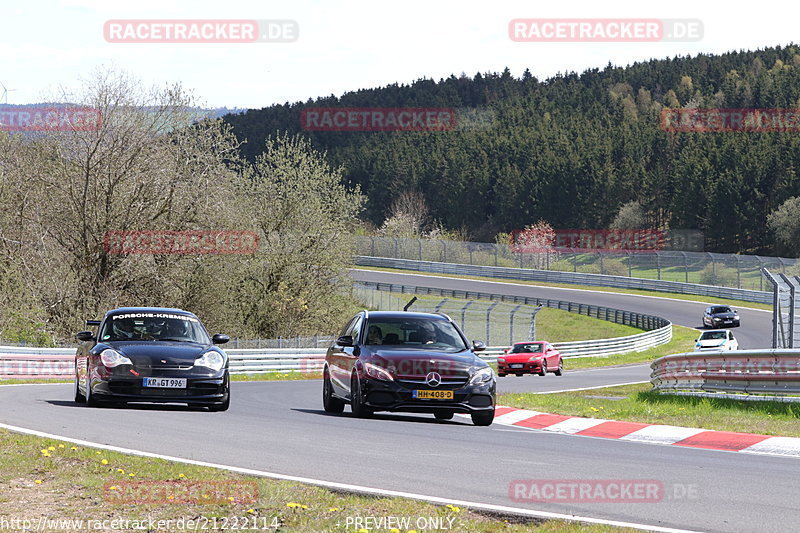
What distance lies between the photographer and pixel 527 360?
37.5 m

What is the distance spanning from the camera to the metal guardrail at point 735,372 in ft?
57.8

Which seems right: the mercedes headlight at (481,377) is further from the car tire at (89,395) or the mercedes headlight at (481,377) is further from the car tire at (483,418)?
the car tire at (89,395)

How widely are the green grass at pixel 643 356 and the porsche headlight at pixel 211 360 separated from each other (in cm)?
2989

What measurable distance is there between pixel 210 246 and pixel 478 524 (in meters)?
33.1

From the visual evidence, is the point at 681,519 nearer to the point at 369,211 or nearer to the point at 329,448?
the point at 329,448

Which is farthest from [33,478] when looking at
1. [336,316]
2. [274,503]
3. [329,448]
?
[336,316]

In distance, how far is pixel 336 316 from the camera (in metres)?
47.4

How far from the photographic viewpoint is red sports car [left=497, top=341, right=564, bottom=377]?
3747cm
